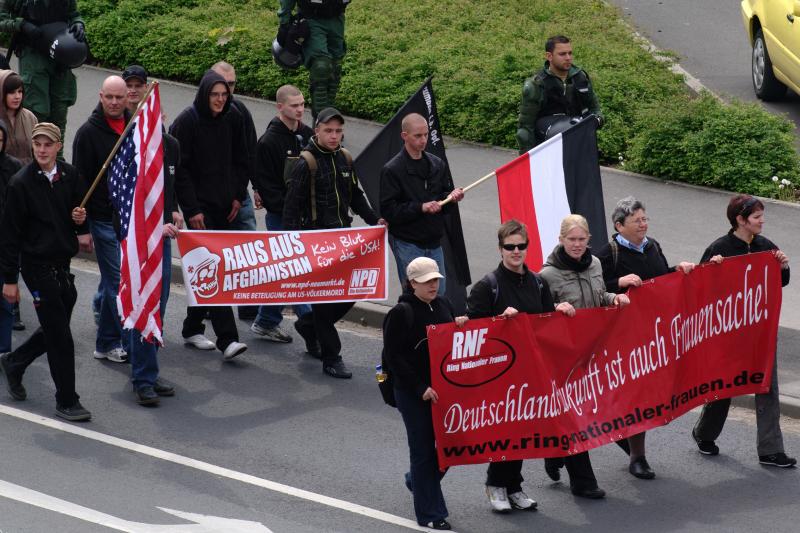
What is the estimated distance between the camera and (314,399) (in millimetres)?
10617

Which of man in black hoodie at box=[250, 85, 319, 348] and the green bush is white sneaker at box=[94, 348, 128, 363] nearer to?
man in black hoodie at box=[250, 85, 319, 348]

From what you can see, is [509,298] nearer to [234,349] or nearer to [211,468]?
[211,468]

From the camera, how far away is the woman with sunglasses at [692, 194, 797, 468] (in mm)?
9500

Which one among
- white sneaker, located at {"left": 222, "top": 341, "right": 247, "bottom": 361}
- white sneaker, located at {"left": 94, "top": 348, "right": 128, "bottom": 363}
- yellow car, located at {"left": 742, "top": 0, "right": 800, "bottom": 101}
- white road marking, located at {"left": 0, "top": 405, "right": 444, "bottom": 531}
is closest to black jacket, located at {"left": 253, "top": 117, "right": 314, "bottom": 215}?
white sneaker, located at {"left": 222, "top": 341, "right": 247, "bottom": 361}

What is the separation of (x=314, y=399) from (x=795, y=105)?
9.69 m

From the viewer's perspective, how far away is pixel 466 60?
1792cm

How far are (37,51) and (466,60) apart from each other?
5803 millimetres

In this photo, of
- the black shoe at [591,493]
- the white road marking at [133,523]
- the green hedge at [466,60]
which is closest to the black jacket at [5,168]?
the white road marking at [133,523]

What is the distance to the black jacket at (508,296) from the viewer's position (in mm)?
8625

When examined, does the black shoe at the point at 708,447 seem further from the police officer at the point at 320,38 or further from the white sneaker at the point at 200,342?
the police officer at the point at 320,38

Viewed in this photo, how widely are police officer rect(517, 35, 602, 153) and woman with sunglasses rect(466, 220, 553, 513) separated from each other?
4268mm

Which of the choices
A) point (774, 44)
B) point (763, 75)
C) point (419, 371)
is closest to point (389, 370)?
point (419, 371)

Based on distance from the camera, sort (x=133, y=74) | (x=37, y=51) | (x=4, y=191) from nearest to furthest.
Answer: (x=4, y=191)
(x=133, y=74)
(x=37, y=51)

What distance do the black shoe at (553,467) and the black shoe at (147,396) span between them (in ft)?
9.34
